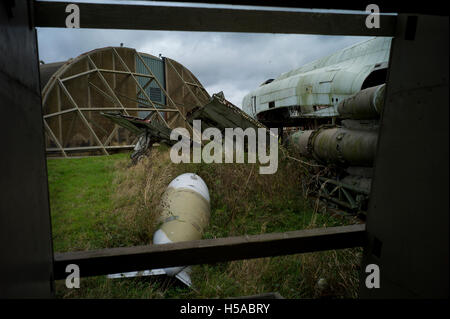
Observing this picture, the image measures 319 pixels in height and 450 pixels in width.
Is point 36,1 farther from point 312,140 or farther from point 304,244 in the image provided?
point 312,140

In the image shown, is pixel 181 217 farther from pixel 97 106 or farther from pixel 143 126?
pixel 97 106

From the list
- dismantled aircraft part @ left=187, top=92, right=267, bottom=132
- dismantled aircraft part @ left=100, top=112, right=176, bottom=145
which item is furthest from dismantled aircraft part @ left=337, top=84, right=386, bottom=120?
dismantled aircraft part @ left=100, top=112, right=176, bottom=145

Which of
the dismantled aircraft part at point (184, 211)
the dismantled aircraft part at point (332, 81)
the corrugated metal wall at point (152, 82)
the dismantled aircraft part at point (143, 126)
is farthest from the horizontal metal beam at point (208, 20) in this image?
the corrugated metal wall at point (152, 82)

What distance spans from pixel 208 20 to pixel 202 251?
158 cm

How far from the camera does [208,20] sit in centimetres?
167

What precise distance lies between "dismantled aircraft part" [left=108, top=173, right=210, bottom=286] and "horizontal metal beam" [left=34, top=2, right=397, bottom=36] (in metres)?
2.92

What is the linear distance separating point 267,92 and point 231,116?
31.0 feet

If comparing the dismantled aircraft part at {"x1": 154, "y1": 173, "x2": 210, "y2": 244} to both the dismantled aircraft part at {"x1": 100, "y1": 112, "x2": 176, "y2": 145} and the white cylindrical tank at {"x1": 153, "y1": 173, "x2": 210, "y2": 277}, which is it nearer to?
the white cylindrical tank at {"x1": 153, "y1": 173, "x2": 210, "y2": 277}

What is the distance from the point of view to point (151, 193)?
5.95 meters

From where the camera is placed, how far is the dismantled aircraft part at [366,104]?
5324 mm

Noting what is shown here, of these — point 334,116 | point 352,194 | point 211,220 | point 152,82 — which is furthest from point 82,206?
point 152,82

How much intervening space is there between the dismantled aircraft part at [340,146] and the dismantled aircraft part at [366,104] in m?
0.38
